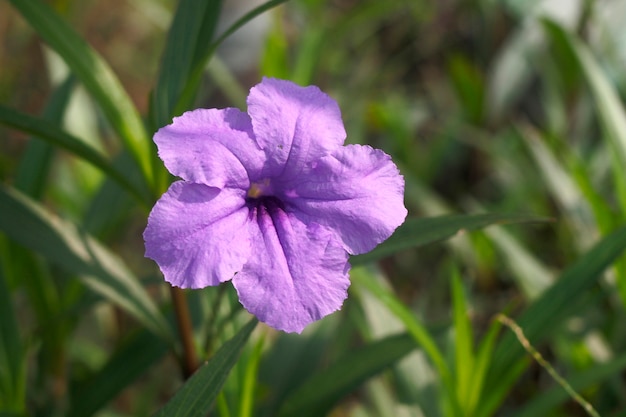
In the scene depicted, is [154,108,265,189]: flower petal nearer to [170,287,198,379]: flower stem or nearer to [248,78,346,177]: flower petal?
[248,78,346,177]: flower petal

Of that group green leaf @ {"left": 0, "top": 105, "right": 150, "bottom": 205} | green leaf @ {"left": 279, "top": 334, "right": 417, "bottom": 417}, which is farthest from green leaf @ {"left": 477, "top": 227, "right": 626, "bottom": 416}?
green leaf @ {"left": 0, "top": 105, "right": 150, "bottom": 205}

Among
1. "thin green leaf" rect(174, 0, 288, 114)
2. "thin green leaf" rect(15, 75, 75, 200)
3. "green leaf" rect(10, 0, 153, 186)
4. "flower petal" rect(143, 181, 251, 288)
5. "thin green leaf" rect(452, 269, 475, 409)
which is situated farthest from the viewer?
"thin green leaf" rect(15, 75, 75, 200)

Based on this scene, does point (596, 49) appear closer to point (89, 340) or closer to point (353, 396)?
point (353, 396)

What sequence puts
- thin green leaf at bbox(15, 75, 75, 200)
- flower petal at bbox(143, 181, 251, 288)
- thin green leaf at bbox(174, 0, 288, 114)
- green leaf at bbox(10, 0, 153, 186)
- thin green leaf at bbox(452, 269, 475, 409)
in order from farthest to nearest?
thin green leaf at bbox(15, 75, 75, 200) < thin green leaf at bbox(452, 269, 475, 409) < green leaf at bbox(10, 0, 153, 186) < thin green leaf at bbox(174, 0, 288, 114) < flower petal at bbox(143, 181, 251, 288)

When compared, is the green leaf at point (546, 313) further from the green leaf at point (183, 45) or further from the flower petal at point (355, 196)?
the green leaf at point (183, 45)

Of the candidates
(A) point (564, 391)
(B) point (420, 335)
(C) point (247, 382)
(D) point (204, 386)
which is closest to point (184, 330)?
(C) point (247, 382)

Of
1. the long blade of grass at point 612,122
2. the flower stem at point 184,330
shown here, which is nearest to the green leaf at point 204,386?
the flower stem at point 184,330

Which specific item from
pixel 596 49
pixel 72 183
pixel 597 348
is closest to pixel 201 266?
pixel 597 348
